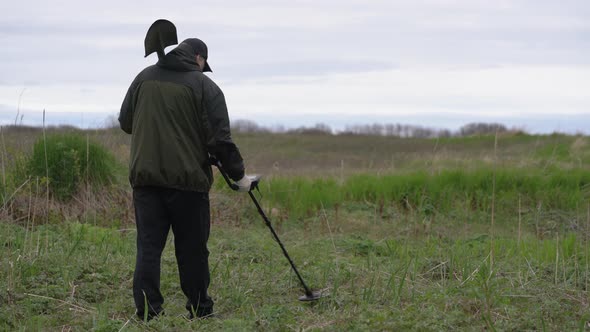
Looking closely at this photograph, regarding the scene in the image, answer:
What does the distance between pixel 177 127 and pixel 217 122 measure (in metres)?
0.25

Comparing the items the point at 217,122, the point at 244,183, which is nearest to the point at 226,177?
the point at 244,183

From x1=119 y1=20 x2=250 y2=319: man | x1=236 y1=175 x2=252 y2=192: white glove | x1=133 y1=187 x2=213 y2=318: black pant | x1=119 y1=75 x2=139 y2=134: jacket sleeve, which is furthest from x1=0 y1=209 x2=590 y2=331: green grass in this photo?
x1=119 y1=75 x2=139 y2=134: jacket sleeve

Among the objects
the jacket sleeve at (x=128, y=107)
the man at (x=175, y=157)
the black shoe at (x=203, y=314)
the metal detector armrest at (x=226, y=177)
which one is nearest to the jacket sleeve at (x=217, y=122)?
the man at (x=175, y=157)

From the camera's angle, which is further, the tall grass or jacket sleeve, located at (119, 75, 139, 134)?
the tall grass

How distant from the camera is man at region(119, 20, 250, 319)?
4.95 m

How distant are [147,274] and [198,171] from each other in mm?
737

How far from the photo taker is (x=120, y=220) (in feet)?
30.3

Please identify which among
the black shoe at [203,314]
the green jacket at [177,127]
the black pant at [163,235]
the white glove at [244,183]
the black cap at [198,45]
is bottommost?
Result: the black shoe at [203,314]

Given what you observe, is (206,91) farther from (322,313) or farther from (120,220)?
(120,220)

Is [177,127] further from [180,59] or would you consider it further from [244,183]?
[244,183]

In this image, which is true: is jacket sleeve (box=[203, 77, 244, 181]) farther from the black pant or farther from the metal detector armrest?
the black pant

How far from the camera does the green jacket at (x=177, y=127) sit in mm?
4941

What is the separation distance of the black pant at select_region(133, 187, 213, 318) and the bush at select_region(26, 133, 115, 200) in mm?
4298

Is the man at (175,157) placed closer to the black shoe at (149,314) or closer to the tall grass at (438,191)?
the black shoe at (149,314)
